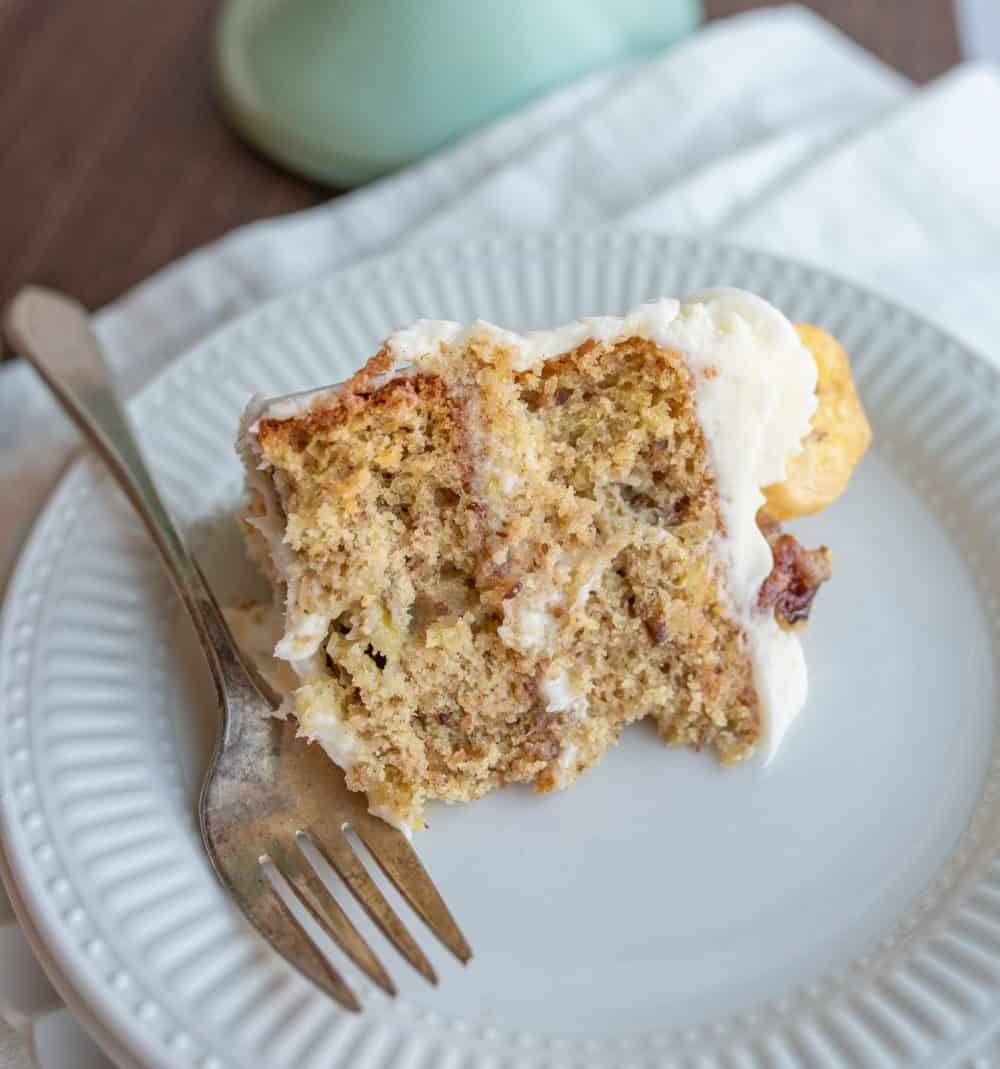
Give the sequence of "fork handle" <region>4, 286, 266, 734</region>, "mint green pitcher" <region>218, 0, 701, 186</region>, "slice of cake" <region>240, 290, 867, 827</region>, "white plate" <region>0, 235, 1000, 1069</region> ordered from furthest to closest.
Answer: "mint green pitcher" <region>218, 0, 701, 186</region>, "fork handle" <region>4, 286, 266, 734</region>, "slice of cake" <region>240, 290, 867, 827</region>, "white plate" <region>0, 235, 1000, 1069</region>

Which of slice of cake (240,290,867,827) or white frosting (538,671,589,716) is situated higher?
slice of cake (240,290,867,827)

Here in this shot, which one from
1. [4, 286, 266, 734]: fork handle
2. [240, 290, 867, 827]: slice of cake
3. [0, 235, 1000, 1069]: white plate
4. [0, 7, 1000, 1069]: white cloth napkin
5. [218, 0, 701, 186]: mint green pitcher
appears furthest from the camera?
[218, 0, 701, 186]: mint green pitcher

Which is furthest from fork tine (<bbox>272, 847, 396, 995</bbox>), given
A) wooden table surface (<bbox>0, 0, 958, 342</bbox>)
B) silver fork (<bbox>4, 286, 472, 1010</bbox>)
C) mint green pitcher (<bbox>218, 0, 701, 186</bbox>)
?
mint green pitcher (<bbox>218, 0, 701, 186</bbox>)

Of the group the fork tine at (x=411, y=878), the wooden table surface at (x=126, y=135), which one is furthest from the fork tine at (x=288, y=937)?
the wooden table surface at (x=126, y=135)

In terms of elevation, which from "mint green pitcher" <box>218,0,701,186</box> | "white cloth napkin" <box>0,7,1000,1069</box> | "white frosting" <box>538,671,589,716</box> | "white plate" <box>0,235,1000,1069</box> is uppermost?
"mint green pitcher" <box>218,0,701,186</box>

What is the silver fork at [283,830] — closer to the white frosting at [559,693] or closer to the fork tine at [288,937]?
the fork tine at [288,937]

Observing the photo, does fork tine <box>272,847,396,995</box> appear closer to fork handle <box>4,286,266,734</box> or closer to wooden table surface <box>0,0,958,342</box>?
fork handle <box>4,286,266,734</box>

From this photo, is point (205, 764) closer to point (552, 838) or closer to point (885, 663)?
point (552, 838)

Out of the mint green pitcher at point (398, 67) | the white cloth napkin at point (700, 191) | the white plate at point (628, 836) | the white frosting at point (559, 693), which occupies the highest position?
the mint green pitcher at point (398, 67)
